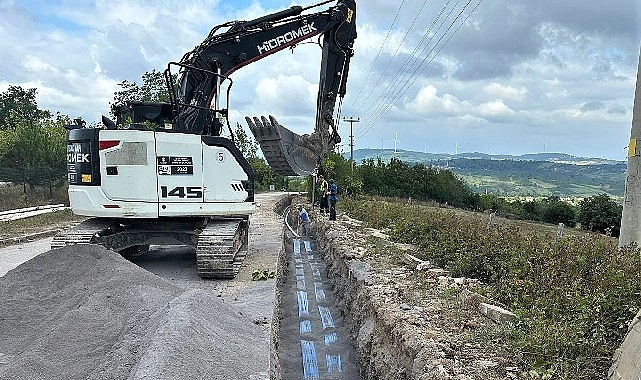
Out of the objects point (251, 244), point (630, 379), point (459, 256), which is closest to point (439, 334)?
point (630, 379)

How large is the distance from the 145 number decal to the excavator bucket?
188 centimetres

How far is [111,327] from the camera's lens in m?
5.27

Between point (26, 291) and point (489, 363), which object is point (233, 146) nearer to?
point (26, 291)

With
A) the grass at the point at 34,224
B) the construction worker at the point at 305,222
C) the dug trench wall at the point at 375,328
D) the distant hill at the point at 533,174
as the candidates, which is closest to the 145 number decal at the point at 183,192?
the dug trench wall at the point at 375,328

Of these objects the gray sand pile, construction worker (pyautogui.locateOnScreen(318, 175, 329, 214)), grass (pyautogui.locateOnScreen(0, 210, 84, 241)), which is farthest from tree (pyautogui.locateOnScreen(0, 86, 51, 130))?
the gray sand pile

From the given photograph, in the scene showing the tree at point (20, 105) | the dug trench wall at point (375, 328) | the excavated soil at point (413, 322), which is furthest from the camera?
the tree at point (20, 105)

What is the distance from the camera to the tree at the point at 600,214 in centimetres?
2092

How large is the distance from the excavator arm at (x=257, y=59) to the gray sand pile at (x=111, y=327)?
3.35 m

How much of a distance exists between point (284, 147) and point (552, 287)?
5737 millimetres

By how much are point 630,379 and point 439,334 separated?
2214 mm

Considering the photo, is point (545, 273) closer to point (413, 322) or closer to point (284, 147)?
point (413, 322)

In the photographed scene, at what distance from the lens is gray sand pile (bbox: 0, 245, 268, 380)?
14.3 feet

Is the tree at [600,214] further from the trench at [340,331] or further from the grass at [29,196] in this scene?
the grass at [29,196]

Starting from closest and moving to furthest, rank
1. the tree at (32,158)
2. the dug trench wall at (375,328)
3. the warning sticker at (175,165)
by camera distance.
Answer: the dug trench wall at (375,328)
the warning sticker at (175,165)
the tree at (32,158)
